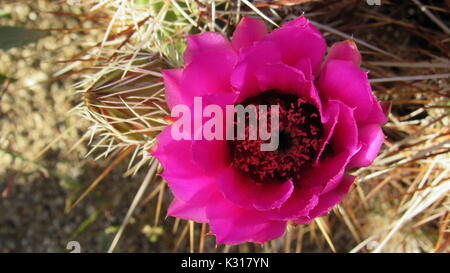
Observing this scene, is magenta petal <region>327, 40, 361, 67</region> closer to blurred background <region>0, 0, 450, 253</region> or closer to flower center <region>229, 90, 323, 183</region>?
flower center <region>229, 90, 323, 183</region>

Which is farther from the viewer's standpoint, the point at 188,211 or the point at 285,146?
the point at 285,146

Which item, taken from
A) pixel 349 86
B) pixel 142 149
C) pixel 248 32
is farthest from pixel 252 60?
pixel 142 149

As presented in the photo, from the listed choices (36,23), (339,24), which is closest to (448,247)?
(339,24)

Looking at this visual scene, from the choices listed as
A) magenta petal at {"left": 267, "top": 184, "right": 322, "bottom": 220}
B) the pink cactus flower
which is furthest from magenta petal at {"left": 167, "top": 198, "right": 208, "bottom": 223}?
magenta petal at {"left": 267, "top": 184, "right": 322, "bottom": 220}

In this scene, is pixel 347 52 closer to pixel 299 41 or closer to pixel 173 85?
pixel 299 41

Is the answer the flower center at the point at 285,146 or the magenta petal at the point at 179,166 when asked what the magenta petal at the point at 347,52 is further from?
the magenta petal at the point at 179,166

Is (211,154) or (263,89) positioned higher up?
(263,89)

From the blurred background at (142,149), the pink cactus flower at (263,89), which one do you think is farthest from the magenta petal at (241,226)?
the blurred background at (142,149)

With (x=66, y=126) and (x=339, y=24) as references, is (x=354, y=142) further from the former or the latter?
(x=66, y=126)
